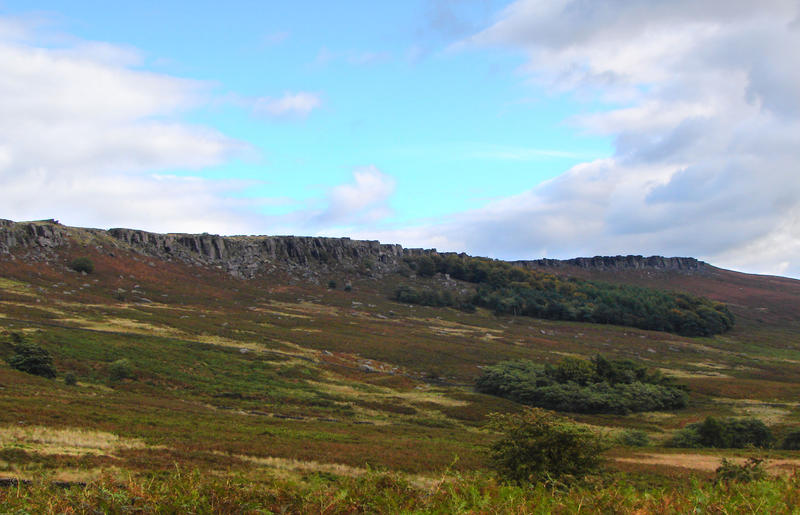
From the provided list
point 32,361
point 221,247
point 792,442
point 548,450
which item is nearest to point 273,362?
point 32,361

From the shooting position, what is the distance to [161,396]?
3984cm

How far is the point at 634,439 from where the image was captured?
38188 millimetres

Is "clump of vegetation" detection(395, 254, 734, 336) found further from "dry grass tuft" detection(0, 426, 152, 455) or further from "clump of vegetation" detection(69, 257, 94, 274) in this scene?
"dry grass tuft" detection(0, 426, 152, 455)

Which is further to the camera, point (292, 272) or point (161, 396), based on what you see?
point (292, 272)

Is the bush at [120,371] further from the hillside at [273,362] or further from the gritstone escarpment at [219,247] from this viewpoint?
the gritstone escarpment at [219,247]

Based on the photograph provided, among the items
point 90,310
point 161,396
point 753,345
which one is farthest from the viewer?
point 753,345

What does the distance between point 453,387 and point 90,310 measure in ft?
163

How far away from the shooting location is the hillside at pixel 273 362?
22.6 metres

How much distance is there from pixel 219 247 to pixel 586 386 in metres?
Result: 104

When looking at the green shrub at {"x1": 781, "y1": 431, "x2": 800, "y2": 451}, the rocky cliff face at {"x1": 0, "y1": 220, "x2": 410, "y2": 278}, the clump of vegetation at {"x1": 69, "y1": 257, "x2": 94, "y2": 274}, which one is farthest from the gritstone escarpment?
the green shrub at {"x1": 781, "y1": 431, "x2": 800, "y2": 451}

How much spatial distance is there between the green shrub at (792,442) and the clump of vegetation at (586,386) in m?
14.6

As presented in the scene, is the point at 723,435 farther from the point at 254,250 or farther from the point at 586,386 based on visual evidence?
the point at 254,250

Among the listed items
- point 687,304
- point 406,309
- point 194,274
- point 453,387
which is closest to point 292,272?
point 194,274

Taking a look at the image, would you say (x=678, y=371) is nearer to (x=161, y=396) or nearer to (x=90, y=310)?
(x=161, y=396)
